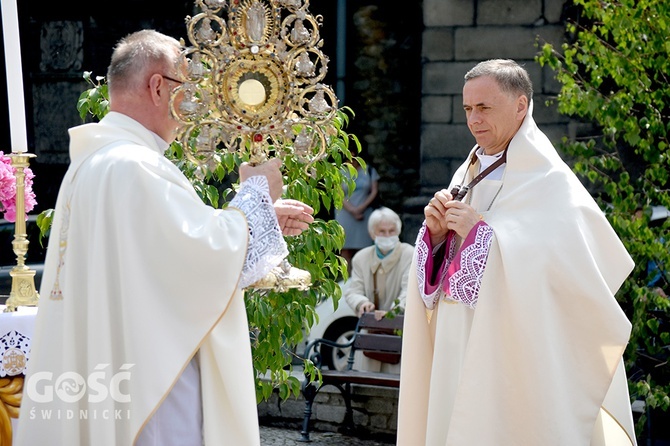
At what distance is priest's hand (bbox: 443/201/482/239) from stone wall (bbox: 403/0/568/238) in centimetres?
572

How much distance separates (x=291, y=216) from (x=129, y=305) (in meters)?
0.64

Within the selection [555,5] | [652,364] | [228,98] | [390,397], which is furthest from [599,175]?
[555,5]

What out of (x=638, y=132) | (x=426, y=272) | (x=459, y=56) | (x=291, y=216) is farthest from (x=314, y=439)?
(x=459, y=56)

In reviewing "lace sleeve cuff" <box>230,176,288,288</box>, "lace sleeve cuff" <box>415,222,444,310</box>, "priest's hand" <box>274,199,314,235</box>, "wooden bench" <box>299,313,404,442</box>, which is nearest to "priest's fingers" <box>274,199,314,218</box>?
"priest's hand" <box>274,199,314,235</box>

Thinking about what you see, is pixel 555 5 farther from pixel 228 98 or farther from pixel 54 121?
pixel 228 98

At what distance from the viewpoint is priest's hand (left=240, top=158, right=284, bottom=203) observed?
3510 mm

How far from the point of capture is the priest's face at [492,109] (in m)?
4.10

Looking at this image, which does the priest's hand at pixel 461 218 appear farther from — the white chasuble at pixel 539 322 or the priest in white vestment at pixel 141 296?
the priest in white vestment at pixel 141 296

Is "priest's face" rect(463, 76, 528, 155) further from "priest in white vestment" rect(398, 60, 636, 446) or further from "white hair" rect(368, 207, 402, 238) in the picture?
"white hair" rect(368, 207, 402, 238)

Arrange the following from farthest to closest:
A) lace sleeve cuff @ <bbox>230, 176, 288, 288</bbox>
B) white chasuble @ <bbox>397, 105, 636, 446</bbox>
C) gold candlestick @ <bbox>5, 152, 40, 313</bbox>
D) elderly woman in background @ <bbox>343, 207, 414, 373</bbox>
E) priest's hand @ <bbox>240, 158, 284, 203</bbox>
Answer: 1. elderly woman in background @ <bbox>343, 207, 414, 373</bbox>
2. gold candlestick @ <bbox>5, 152, 40, 313</bbox>
3. white chasuble @ <bbox>397, 105, 636, 446</bbox>
4. priest's hand @ <bbox>240, 158, 284, 203</bbox>
5. lace sleeve cuff @ <bbox>230, 176, 288, 288</bbox>

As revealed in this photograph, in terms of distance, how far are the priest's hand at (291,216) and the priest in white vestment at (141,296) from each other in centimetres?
14

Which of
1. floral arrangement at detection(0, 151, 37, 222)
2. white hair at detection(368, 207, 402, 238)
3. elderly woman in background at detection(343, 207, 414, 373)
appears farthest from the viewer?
white hair at detection(368, 207, 402, 238)

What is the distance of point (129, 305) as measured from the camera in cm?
320

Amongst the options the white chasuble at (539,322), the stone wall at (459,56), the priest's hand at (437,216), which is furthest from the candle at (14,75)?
the stone wall at (459,56)
